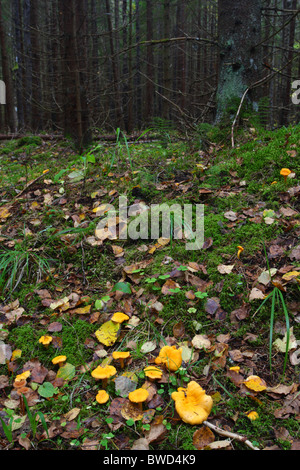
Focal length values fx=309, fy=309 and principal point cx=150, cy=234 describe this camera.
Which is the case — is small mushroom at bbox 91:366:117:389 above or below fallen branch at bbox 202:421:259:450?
above

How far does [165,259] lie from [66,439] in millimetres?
1450

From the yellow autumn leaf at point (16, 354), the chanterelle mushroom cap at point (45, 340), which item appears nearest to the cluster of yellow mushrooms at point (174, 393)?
the chanterelle mushroom cap at point (45, 340)

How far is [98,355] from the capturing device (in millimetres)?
2053

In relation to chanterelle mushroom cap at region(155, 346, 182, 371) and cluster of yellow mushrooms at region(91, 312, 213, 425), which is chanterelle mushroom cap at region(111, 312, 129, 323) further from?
chanterelle mushroom cap at region(155, 346, 182, 371)

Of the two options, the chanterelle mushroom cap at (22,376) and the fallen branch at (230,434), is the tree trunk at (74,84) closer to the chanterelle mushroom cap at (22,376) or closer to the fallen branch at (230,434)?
the chanterelle mushroom cap at (22,376)

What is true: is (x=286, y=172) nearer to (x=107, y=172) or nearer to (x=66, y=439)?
(x=107, y=172)

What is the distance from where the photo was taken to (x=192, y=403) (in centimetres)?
161

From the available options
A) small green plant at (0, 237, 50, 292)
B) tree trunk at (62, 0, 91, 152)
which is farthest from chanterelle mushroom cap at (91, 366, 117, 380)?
tree trunk at (62, 0, 91, 152)

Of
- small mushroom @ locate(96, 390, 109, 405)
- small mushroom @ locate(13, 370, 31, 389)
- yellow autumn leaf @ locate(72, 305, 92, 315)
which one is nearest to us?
small mushroom @ locate(96, 390, 109, 405)

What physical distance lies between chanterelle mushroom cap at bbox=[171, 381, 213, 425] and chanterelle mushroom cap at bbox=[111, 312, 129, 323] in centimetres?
64

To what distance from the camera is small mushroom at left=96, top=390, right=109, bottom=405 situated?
68.2 inches

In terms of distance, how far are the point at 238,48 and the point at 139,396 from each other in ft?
14.3

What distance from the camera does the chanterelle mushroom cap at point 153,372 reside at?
1757mm
